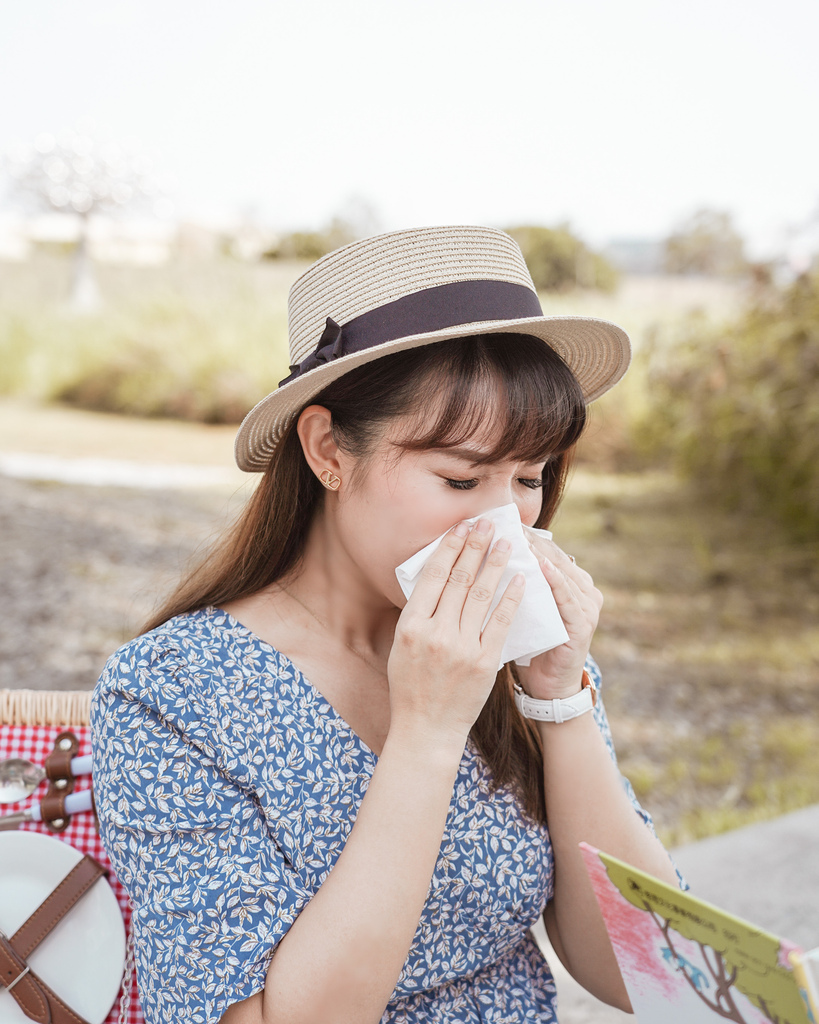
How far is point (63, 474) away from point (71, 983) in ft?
21.2

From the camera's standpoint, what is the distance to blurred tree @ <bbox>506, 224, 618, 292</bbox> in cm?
1481

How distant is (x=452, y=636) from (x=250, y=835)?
1.28 ft

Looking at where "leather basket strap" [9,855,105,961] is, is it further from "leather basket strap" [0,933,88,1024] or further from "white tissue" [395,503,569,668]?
"white tissue" [395,503,569,668]

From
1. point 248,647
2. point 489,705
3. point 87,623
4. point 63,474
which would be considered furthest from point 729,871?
point 63,474

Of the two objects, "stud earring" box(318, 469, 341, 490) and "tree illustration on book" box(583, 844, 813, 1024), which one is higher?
"stud earring" box(318, 469, 341, 490)

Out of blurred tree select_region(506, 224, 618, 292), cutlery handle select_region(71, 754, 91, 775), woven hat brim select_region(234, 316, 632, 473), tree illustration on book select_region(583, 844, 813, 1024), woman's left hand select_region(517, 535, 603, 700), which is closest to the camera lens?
tree illustration on book select_region(583, 844, 813, 1024)

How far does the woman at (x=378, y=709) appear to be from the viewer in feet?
3.68

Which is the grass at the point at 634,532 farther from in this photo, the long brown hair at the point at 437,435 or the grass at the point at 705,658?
the long brown hair at the point at 437,435

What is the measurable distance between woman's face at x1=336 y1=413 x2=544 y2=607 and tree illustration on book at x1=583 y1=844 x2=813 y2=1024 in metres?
0.52

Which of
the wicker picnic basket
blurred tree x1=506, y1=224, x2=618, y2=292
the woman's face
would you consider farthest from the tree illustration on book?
blurred tree x1=506, y1=224, x2=618, y2=292

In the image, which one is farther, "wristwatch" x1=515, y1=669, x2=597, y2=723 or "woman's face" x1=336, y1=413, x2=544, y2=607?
"wristwatch" x1=515, y1=669, x2=597, y2=723

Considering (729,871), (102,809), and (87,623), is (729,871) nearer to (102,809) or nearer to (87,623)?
(102,809)

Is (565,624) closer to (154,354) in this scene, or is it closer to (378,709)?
(378,709)

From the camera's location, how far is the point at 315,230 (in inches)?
717
